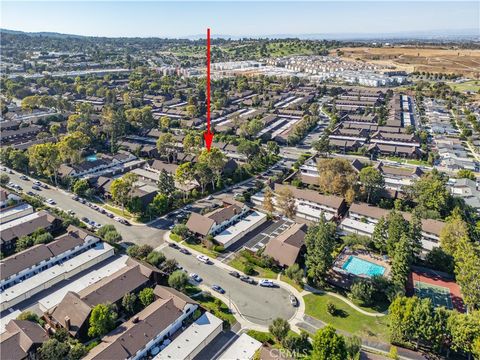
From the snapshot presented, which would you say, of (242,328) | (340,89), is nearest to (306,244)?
(242,328)

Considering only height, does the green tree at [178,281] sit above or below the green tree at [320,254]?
below

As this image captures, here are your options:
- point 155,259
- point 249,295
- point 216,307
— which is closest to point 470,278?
point 249,295

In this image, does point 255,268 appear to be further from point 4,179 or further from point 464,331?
point 4,179

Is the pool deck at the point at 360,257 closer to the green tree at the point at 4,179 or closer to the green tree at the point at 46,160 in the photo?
the green tree at the point at 46,160

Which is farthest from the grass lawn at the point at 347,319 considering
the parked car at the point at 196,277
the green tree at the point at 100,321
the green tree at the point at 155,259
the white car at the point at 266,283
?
the green tree at the point at 100,321

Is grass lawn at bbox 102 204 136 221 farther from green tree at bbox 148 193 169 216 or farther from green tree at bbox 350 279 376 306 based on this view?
green tree at bbox 350 279 376 306

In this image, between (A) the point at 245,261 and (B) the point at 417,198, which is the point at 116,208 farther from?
(B) the point at 417,198
